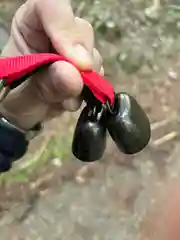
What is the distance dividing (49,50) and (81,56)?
14cm

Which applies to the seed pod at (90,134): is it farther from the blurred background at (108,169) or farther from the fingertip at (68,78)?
the blurred background at (108,169)

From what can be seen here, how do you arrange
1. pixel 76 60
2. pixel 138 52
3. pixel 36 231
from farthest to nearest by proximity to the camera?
pixel 138 52
pixel 36 231
pixel 76 60

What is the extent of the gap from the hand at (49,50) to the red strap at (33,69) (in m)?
0.01

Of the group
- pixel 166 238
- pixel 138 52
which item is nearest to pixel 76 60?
pixel 166 238

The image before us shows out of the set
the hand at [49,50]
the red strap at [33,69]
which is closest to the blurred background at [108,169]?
the hand at [49,50]

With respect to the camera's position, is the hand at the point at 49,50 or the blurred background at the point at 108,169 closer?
the hand at the point at 49,50

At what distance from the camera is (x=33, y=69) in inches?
21.1

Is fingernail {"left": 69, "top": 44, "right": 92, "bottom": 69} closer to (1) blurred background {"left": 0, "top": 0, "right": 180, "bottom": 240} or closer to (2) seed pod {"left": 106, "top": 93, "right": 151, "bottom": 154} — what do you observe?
(2) seed pod {"left": 106, "top": 93, "right": 151, "bottom": 154}

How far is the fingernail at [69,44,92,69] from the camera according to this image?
59 centimetres

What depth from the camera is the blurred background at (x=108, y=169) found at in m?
1.03

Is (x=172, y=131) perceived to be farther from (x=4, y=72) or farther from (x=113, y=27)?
(x=4, y=72)

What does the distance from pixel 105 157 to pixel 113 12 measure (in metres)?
0.43

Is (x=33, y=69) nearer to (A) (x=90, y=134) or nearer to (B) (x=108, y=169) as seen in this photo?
(A) (x=90, y=134)

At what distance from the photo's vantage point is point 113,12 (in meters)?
1.39
